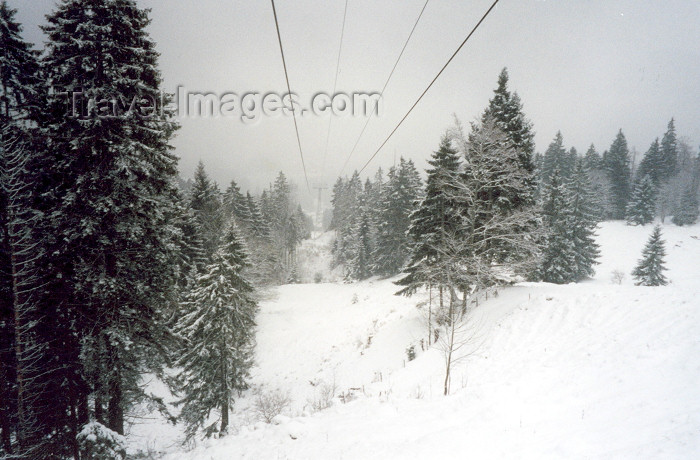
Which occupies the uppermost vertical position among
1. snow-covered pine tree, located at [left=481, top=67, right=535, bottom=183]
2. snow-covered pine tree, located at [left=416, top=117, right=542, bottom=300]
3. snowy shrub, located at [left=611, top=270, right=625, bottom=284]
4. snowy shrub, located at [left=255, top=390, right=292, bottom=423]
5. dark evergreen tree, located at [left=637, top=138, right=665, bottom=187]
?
dark evergreen tree, located at [left=637, top=138, right=665, bottom=187]

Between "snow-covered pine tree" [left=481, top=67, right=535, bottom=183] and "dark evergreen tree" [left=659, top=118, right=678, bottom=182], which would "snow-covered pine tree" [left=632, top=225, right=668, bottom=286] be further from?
"dark evergreen tree" [left=659, top=118, right=678, bottom=182]

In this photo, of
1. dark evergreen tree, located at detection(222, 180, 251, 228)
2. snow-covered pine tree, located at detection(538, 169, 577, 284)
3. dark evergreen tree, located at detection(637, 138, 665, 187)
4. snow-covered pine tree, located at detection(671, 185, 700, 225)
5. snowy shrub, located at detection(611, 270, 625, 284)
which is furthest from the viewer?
dark evergreen tree, located at detection(637, 138, 665, 187)

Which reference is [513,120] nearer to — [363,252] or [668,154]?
[363,252]

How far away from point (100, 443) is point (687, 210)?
75.7 meters

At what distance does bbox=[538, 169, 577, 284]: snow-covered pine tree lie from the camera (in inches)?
1097

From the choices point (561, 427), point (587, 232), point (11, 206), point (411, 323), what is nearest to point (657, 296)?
point (561, 427)

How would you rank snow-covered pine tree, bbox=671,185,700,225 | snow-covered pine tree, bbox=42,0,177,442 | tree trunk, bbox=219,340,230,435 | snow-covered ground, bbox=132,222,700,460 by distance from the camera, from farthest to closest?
1. snow-covered pine tree, bbox=671,185,700,225
2. tree trunk, bbox=219,340,230,435
3. snow-covered pine tree, bbox=42,0,177,442
4. snow-covered ground, bbox=132,222,700,460

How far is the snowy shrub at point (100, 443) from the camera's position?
8000 mm

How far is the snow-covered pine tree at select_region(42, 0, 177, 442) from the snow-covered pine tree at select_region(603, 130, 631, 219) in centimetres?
7175

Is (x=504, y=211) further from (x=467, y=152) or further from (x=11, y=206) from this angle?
(x=11, y=206)

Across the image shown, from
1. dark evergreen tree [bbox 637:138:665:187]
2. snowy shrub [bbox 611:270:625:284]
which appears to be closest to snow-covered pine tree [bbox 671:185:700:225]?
dark evergreen tree [bbox 637:138:665:187]

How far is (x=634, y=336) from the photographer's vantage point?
29.4ft

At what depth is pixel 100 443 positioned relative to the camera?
26.6 feet

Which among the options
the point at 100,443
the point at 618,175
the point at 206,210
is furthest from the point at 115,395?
the point at 618,175
